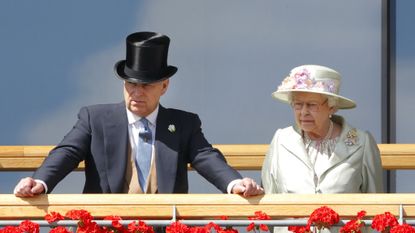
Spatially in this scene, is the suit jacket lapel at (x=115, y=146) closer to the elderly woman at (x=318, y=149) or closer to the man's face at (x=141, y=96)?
the man's face at (x=141, y=96)

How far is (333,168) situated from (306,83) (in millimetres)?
436

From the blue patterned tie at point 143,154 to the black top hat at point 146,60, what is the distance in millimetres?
234

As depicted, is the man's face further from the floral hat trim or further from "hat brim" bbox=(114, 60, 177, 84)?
the floral hat trim

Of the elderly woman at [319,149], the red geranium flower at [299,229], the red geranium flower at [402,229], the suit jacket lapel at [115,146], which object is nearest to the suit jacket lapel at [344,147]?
the elderly woman at [319,149]

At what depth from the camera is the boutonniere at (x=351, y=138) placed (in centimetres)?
930

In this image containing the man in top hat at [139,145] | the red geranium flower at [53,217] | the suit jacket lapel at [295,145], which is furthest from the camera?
the suit jacket lapel at [295,145]

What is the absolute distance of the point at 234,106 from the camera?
11820mm

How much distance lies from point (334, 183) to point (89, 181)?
119 centimetres

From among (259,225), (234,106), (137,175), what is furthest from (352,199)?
(234,106)

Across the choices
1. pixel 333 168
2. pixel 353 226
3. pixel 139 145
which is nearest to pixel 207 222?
pixel 353 226

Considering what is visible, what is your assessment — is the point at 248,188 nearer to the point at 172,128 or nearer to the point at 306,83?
the point at 172,128

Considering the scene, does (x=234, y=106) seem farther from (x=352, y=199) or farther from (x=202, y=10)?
(x=352, y=199)

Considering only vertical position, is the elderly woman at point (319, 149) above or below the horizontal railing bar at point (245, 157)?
above

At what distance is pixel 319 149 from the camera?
929 cm
